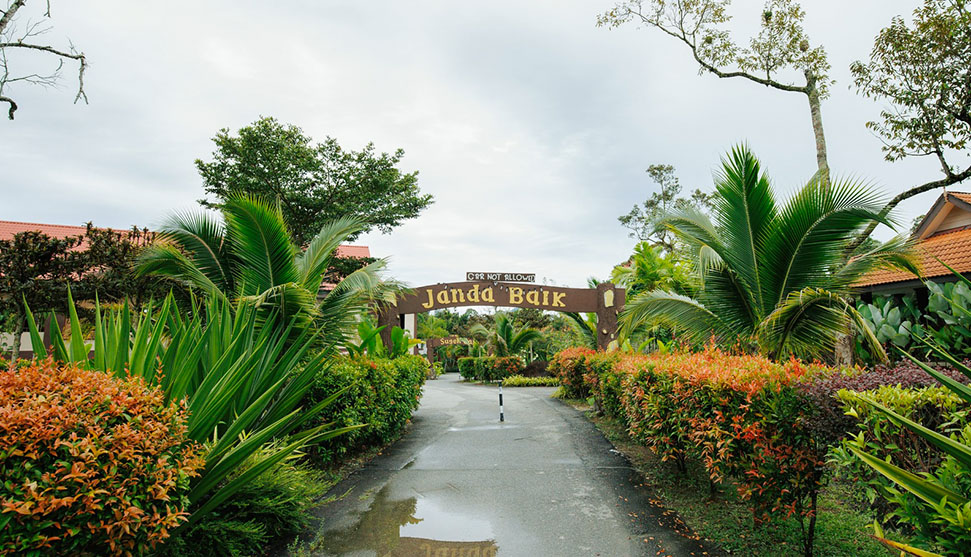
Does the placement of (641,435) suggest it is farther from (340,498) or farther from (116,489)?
(116,489)

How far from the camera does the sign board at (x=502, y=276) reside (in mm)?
15266

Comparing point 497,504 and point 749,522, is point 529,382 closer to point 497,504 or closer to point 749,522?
point 497,504

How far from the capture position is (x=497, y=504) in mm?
5352

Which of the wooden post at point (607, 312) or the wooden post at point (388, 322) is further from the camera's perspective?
the wooden post at point (607, 312)

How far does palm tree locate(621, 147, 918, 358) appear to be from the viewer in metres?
5.84

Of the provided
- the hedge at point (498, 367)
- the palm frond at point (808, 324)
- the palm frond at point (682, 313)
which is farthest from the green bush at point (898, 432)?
the hedge at point (498, 367)

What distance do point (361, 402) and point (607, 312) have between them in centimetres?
1020

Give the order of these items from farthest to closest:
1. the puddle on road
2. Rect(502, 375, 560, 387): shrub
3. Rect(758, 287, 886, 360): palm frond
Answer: Rect(502, 375, 560, 387): shrub → Rect(758, 287, 886, 360): palm frond → the puddle on road

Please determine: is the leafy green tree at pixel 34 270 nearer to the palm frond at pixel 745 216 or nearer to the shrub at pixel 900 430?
the palm frond at pixel 745 216

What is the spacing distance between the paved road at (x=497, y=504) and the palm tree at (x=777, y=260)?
8.12 feet

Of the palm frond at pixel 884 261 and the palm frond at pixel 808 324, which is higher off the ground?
the palm frond at pixel 884 261

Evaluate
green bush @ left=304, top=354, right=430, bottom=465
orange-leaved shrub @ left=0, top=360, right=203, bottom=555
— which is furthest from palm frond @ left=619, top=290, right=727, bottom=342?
orange-leaved shrub @ left=0, top=360, right=203, bottom=555

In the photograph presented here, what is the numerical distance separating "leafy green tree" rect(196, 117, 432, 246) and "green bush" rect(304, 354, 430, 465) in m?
9.68

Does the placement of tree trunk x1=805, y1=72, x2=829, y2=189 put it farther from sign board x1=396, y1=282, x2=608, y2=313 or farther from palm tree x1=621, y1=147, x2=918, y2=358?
sign board x1=396, y1=282, x2=608, y2=313
